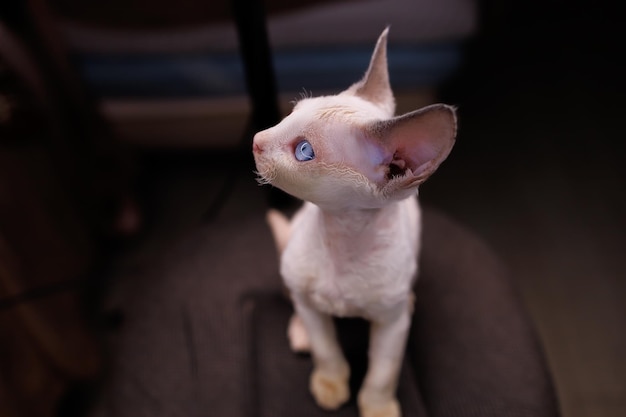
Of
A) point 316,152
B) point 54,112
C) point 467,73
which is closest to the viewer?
point 316,152

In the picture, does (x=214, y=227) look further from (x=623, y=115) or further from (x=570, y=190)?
(x=623, y=115)

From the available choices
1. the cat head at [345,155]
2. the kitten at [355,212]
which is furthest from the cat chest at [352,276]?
the cat head at [345,155]

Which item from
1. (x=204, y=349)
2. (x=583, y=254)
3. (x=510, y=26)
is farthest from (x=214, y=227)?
(x=510, y=26)

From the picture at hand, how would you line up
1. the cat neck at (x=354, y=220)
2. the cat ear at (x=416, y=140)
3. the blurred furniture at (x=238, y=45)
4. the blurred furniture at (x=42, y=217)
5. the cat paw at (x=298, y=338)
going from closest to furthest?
the cat ear at (x=416, y=140) → the cat neck at (x=354, y=220) → the cat paw at (x=298, y=338) → the blurred furniture at (x=42, y=217) → the blurred furniture at (x=238, y=45)

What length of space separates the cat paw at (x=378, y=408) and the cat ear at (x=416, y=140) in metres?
0.35

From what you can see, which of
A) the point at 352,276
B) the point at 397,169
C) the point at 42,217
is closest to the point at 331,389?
the point at 352,276

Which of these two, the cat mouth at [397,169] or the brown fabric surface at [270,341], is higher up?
the cat mouth at [397,169]

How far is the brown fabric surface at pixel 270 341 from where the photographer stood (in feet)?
2.54

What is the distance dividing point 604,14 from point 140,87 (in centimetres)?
126

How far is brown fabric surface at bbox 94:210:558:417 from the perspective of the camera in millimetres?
775

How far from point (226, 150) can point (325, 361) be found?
2.89ft

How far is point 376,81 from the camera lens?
58 cm

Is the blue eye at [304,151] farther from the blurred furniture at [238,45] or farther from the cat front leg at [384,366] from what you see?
the blurred furniture at [238,45]

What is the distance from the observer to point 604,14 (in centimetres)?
166
